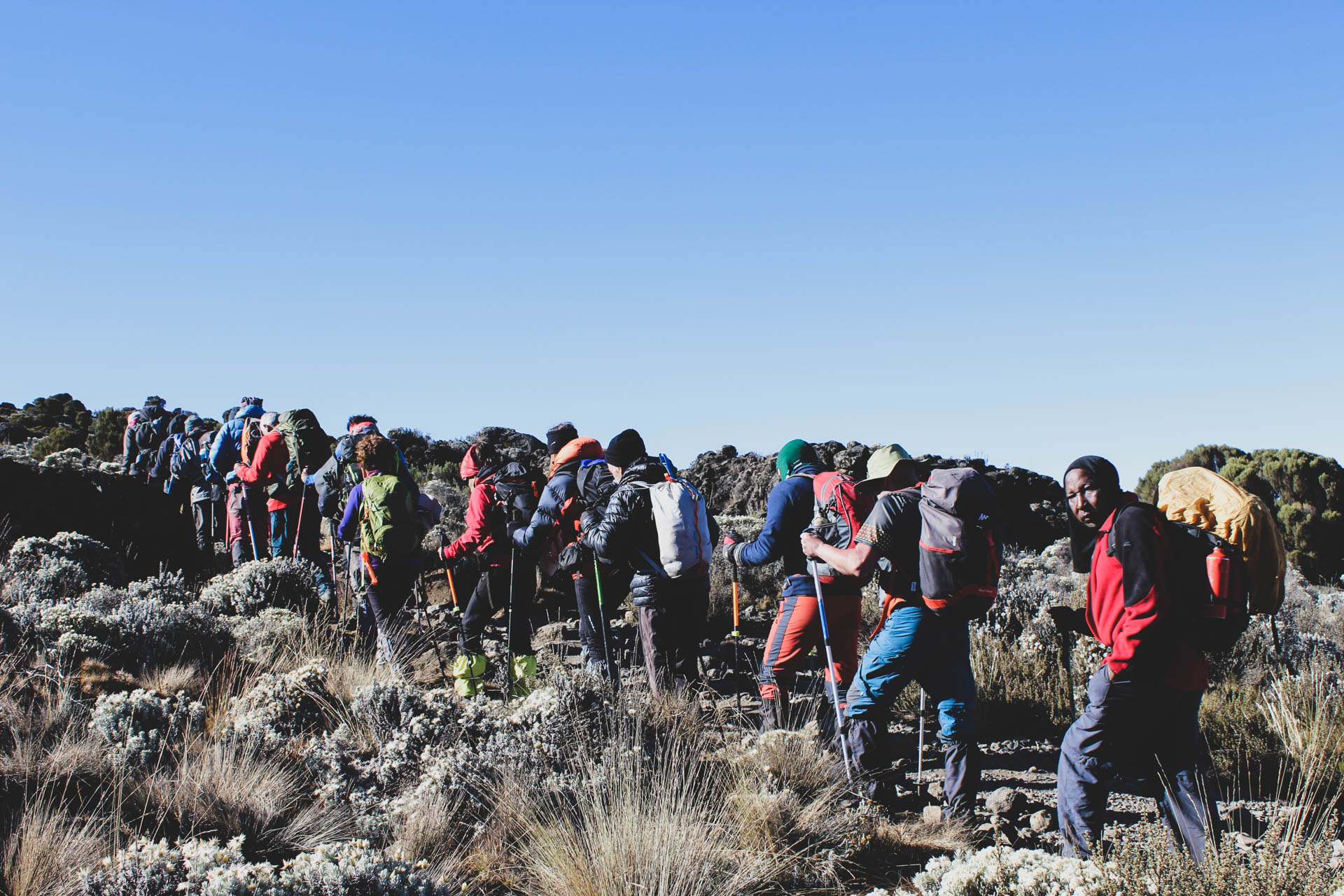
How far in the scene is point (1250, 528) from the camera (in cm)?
354

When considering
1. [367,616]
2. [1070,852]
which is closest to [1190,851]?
[1070,852]

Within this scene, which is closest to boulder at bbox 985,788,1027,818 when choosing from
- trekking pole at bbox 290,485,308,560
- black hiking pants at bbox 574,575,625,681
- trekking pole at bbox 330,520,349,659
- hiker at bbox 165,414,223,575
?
black hiking pants at bbox 574,575,625,681

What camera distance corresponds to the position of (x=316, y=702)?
5684mm

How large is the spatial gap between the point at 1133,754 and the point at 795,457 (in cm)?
248

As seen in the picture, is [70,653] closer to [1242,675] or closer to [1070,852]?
[1070,852]

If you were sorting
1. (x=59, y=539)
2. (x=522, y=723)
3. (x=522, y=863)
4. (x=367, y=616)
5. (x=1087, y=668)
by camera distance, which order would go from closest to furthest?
(x=522, y=863)
(x=522, y=723)
(x=1087, y=668)
(x=367, y=616)
(x=59, y=539)

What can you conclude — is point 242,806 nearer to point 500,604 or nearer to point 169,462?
point 500,604

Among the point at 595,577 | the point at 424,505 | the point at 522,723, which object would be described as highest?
the point at 424,505

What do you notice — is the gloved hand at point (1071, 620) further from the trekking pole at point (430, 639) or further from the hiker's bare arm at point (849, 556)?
the trekking pole at point (430, 639)

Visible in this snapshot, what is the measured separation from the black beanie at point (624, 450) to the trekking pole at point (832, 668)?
130 centimetres

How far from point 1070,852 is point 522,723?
2747mm

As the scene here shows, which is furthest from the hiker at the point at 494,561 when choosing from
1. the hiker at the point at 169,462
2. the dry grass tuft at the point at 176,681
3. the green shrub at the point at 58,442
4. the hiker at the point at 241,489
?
the green shrub at the point at 58,442

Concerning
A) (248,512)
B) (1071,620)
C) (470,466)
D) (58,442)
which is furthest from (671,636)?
(58,442)

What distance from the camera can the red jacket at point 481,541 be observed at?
6652mm
